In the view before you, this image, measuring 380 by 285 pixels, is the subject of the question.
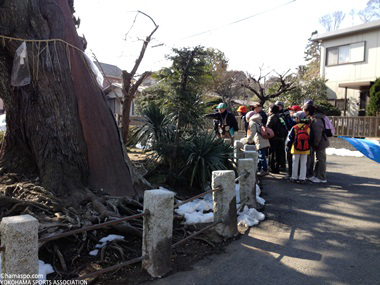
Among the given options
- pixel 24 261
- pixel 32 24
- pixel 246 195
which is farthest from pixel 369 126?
pixel 24 261

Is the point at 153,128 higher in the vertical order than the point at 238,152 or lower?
higher

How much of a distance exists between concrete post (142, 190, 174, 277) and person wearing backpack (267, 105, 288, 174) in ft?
19.3

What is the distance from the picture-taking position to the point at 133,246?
186 inches

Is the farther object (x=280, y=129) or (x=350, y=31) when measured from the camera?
(x=350, y=31)

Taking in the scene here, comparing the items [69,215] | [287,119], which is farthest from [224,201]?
[287,119]

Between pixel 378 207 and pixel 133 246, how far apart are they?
4.69 metres

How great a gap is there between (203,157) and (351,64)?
56.3ft

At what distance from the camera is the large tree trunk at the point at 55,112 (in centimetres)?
558

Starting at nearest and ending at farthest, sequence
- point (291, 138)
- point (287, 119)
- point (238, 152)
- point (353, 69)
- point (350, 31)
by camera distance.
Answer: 1. point (291, 138)
2. point (238, 152)
3. point (287, 119)
4. point (350, 31)
5. point (353, 69)

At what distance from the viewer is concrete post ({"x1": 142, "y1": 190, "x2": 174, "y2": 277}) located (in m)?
3.72

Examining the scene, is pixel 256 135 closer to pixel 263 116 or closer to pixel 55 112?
pixel 263 116

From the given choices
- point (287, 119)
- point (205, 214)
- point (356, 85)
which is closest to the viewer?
point (205, 214)

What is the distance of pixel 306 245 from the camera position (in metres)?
4.70

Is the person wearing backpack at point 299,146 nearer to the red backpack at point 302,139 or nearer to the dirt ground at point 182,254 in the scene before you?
the red backpack at point 302,139
